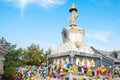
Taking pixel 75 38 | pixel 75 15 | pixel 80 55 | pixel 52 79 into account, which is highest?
pixel 75 15

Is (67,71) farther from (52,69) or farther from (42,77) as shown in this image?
(42,77)

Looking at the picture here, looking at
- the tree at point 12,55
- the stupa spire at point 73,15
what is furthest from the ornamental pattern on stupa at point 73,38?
the tree at point 12,55

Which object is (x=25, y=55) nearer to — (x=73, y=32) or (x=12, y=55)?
(x=12, y=55)

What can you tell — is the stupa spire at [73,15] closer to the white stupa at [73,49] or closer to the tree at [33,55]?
the white stupa at [73,49]

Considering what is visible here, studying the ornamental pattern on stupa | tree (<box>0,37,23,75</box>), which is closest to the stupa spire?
the ornamental pattern on stupa

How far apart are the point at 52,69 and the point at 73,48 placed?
676 cm

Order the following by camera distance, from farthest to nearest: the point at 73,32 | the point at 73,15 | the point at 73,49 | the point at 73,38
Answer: the point at 73,15 → the point at 73,38 → the point at 73,32 → the point at 73,49

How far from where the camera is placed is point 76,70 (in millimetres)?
19078

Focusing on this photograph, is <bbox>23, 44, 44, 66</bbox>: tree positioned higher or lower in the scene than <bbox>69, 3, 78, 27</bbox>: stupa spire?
lower

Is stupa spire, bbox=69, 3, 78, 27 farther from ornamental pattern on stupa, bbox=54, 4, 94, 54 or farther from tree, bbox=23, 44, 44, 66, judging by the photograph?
tree, bbox=23, 44, 44, 66

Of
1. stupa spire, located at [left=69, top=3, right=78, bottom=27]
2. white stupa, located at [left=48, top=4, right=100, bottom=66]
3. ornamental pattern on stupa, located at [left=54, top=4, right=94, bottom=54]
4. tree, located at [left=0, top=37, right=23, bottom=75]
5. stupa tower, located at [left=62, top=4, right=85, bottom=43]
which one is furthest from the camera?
tree, located at [left=0, top=37, right=23, bottom=75]

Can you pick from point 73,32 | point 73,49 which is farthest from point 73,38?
point 73,49

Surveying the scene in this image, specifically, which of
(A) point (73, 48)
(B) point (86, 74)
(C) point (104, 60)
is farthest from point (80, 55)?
(C) point (104, 60)

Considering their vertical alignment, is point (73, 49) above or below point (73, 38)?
below
